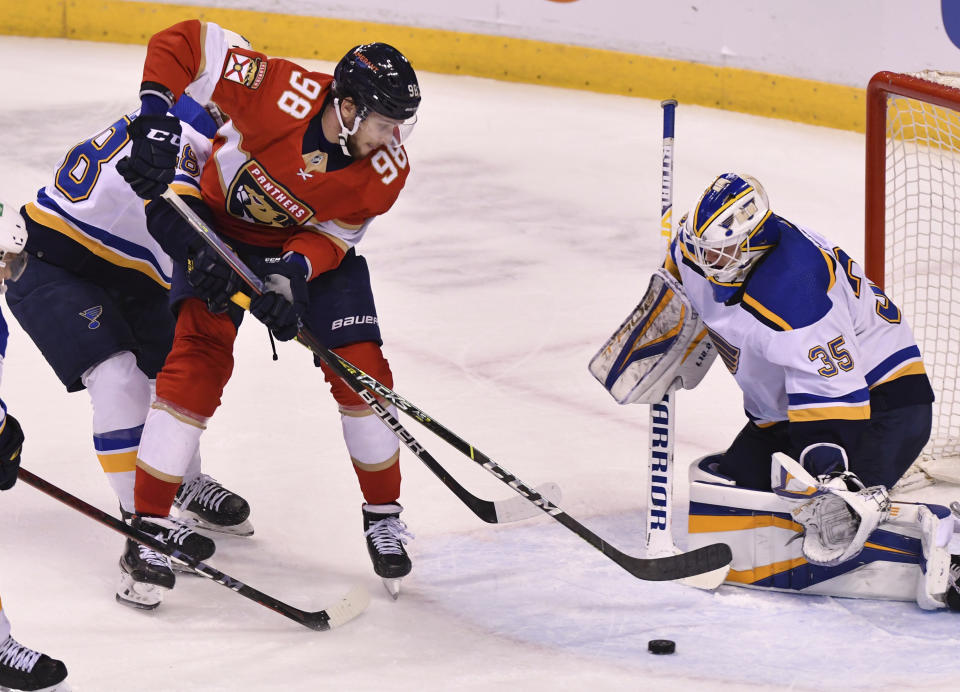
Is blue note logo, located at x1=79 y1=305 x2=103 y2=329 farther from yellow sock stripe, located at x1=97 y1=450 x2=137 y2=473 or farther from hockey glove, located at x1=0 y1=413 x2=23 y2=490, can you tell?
hockey glove, located at x1=0 y1=413 x2=23 y2=490

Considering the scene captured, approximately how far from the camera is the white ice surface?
9.16 ft

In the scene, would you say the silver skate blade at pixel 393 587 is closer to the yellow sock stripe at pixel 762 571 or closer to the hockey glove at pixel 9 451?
the yellow sock stripe at pixel 762 571

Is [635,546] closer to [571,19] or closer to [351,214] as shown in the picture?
[351,214]

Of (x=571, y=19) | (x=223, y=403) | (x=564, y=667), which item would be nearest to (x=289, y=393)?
(x=223, y=403)

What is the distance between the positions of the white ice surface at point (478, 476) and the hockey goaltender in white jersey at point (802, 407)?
0.30 feet

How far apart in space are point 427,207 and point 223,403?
191cm

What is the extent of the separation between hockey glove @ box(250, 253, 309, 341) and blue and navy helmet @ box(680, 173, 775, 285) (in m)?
→ 0.80

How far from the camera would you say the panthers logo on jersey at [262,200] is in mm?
3031

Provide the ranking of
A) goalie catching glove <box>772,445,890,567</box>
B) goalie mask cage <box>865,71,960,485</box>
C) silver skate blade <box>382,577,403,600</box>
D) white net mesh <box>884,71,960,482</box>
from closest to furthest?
goalie catching glove <box>772,445,890,567</box> → silver skate blade <box>382,577,403,600</box> → goalie mask cage <box>865,71,960,485</box> → white net mesh <box>884,71,960,482</box>

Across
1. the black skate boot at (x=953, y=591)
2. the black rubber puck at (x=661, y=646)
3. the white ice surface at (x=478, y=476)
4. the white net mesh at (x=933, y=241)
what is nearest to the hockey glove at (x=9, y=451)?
the white ice surface at (x=478, y=476)

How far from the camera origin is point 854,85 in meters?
6.65

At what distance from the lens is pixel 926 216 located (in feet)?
14.5

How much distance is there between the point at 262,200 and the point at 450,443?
0.63 metres

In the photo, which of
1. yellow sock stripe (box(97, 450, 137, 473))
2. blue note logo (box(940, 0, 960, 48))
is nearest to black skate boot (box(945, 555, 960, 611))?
yellow sock stripe (box(97, 450, 137, 473))
